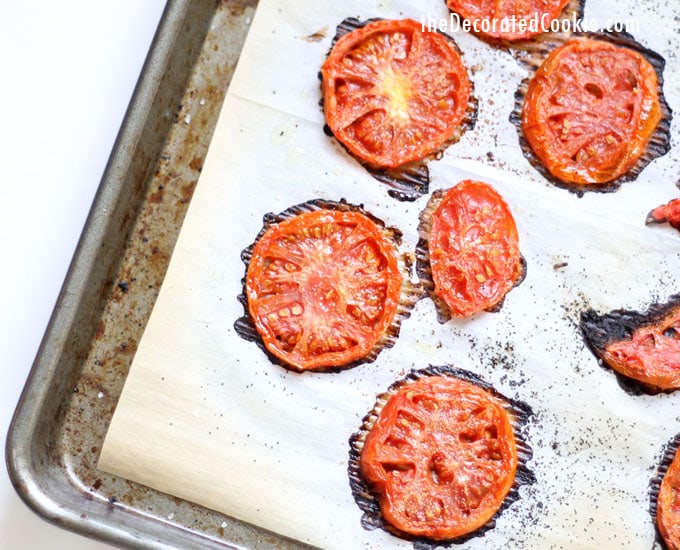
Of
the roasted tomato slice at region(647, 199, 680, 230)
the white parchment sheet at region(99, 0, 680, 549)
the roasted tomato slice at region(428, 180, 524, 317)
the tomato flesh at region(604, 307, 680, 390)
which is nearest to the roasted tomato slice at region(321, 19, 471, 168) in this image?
the white parchment sheet at region(99, 0, 680, 549)

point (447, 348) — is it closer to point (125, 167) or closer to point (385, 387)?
point (385, 387)

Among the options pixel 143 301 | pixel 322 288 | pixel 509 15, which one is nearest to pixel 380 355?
pixel 322 288

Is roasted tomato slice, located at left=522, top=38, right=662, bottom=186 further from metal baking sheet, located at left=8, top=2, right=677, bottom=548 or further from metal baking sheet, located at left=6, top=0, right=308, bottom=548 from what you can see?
metal baking sheet, located at left=6, top=0, right=308, bottom=548

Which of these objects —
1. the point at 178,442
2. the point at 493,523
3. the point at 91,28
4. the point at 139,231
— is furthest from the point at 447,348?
the point at 91,28

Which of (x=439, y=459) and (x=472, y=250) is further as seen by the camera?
(x=472, y=250)

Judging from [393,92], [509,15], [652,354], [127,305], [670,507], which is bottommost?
[670,507]

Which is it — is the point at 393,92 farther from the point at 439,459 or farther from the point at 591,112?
the point at 439,459

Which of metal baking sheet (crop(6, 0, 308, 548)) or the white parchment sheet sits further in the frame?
the white parchment sheet

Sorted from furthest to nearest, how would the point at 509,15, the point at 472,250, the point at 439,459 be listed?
the point at 509,15 → the point at 472,250 → the point at 439,459
